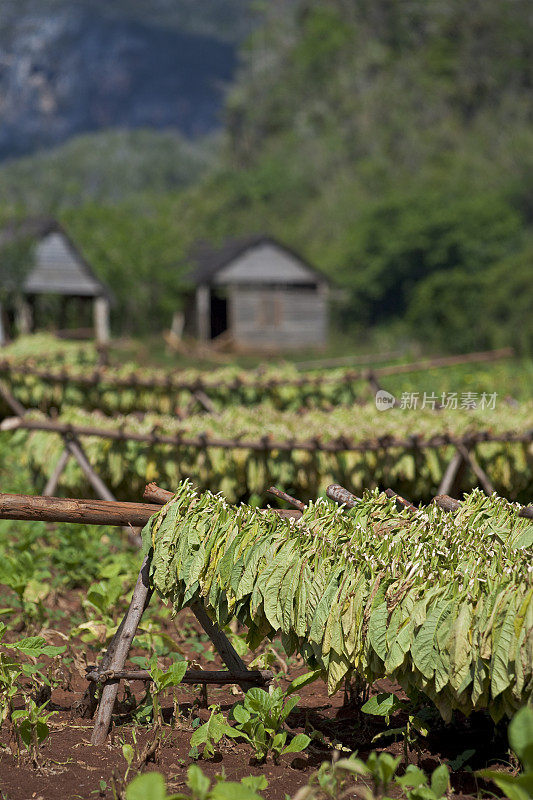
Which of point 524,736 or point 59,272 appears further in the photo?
point 59,272

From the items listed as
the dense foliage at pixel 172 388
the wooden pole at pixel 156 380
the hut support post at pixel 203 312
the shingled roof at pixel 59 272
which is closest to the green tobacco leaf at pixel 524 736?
the dense foliage at pixel 172 388

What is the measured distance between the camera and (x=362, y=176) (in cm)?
5584

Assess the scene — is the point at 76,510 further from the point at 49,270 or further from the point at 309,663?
the point at 49,270

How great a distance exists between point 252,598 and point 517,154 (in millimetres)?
53005

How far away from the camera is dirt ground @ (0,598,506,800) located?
3.52 metres

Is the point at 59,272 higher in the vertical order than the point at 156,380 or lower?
higher

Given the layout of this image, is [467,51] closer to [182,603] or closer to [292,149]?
[292,149]

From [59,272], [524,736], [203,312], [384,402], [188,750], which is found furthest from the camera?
[203,312]

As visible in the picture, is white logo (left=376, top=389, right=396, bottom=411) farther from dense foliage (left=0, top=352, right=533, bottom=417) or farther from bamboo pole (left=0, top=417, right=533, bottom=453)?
bamboo pole (left=0, top=417, right=533, bottom=453)

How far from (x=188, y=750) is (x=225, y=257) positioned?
30433 millimetres

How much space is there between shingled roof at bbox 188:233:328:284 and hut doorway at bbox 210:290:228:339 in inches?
83.2

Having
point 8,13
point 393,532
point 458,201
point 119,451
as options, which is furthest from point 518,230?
point 8,13

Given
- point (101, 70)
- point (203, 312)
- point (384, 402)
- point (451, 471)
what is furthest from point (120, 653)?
point (101, 70)

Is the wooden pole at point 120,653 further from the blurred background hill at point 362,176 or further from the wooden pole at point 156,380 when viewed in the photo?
the blurred background hill at point 362,176
